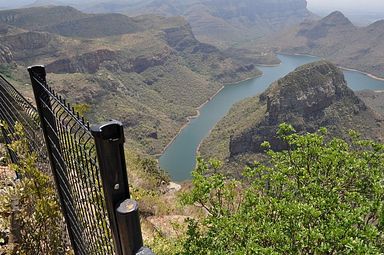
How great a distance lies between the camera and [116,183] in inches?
73.4

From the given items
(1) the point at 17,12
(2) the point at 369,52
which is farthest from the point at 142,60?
(2) the point at 369,52

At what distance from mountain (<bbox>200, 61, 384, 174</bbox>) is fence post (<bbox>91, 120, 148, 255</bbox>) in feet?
211

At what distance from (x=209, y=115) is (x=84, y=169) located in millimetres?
117109

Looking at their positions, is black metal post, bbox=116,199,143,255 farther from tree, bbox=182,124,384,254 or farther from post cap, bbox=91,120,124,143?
tree, bbox=182,124,384,254

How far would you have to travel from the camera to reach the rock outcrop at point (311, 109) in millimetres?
70375

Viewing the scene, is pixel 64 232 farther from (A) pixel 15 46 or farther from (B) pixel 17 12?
(B) pixel 17 12

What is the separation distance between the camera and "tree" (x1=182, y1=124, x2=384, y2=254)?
470cm

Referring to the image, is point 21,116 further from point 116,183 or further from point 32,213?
point 116,183

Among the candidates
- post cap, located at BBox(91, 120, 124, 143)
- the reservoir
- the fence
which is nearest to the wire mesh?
the fence

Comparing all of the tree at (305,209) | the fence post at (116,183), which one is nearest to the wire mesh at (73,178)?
the fence post at (116,183)

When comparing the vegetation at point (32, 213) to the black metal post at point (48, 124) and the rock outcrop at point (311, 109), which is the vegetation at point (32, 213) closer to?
the black metal post at point (48, 124)

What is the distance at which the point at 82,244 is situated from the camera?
3576mm

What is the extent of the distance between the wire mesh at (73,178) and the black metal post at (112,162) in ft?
2.24

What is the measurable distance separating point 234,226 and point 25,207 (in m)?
3.08
